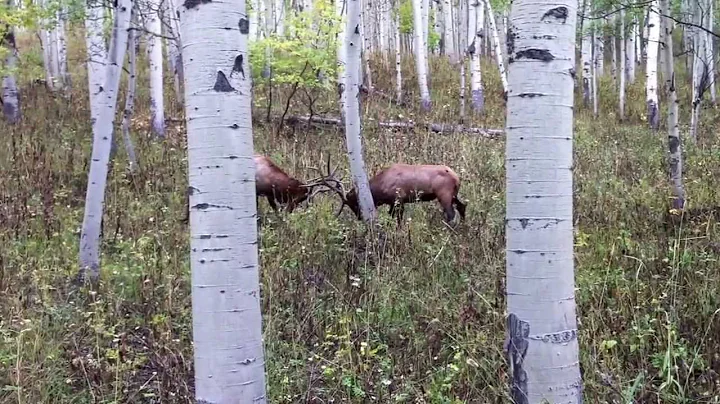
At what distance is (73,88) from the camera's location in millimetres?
16344

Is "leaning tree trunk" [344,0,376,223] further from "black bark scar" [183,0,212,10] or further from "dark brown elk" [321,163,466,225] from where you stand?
"black bark scar" [183,0,212,10]

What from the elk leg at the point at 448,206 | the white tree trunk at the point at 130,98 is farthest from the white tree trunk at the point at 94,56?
the elk leg at the point at 448,206

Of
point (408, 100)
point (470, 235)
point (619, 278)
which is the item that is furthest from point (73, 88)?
point (619, 278)

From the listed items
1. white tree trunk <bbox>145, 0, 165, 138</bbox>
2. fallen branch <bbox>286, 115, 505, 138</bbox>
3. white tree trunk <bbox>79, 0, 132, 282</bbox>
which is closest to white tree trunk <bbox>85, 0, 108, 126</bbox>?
white tree trunk <bbox>145, 0, 165, 138</bbox>

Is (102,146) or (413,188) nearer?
(102,146)

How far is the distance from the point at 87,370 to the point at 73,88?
566 inches

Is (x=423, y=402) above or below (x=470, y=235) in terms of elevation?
below

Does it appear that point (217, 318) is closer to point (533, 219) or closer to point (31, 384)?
point (533, 219)

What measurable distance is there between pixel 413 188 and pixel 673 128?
291cm

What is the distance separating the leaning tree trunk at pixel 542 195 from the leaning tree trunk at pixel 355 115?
12.4 feet

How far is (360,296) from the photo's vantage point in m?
4.62

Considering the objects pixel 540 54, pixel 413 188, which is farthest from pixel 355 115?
pixel 540 54

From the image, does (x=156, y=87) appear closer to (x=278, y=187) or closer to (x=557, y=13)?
(x=278, y=187)

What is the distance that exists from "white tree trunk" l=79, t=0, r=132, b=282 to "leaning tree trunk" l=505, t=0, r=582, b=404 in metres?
3.68
